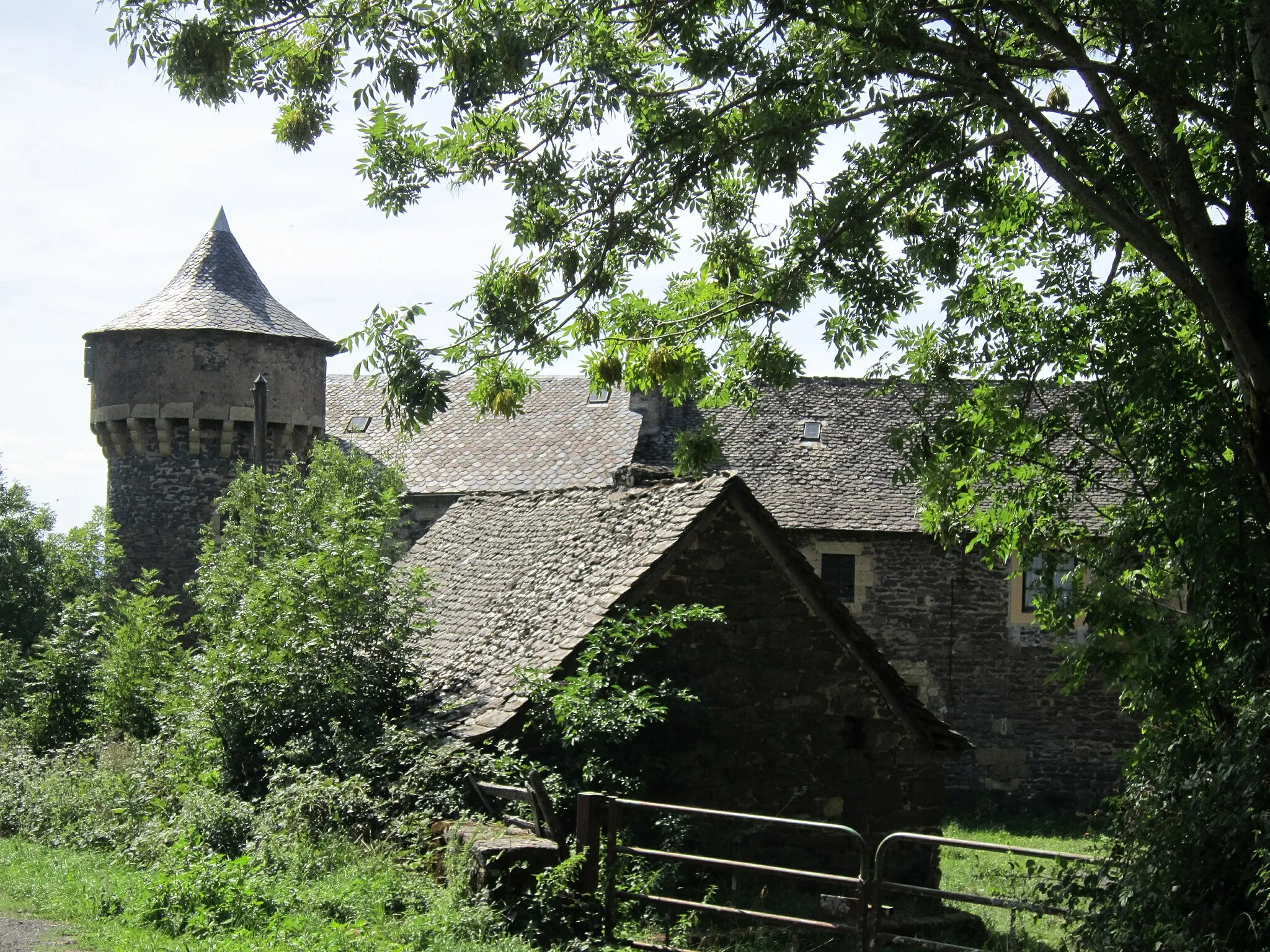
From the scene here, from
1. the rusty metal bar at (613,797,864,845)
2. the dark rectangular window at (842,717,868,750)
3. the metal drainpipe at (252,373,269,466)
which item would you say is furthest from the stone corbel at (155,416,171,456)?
the rusty metal bar at (613,797,864,845)

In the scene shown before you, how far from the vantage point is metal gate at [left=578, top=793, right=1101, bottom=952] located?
7.33m

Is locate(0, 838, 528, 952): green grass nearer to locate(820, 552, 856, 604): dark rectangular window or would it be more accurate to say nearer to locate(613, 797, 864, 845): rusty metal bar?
locate(613, 797, 864, 845): rusty metal bar

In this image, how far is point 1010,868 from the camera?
10367 mm

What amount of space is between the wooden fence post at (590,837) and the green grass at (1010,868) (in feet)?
8.11

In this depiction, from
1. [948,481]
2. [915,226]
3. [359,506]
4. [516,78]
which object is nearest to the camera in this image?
[516,78]

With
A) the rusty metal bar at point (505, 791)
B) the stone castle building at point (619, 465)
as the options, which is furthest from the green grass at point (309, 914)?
the stone castle building at point (619, 465)

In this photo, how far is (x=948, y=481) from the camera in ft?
40.3

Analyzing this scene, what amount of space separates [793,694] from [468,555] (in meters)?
5.37

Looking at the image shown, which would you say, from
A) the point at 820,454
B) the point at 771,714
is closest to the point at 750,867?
the point at 771,714

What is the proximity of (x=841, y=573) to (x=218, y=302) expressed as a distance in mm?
14505

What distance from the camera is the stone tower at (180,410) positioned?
28.0 metres

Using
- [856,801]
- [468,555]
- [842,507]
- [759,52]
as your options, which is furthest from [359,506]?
[842,507]

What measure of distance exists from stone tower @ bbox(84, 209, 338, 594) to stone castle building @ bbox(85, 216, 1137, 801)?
0.04 metres

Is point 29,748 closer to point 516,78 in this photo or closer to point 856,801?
point 856,801
